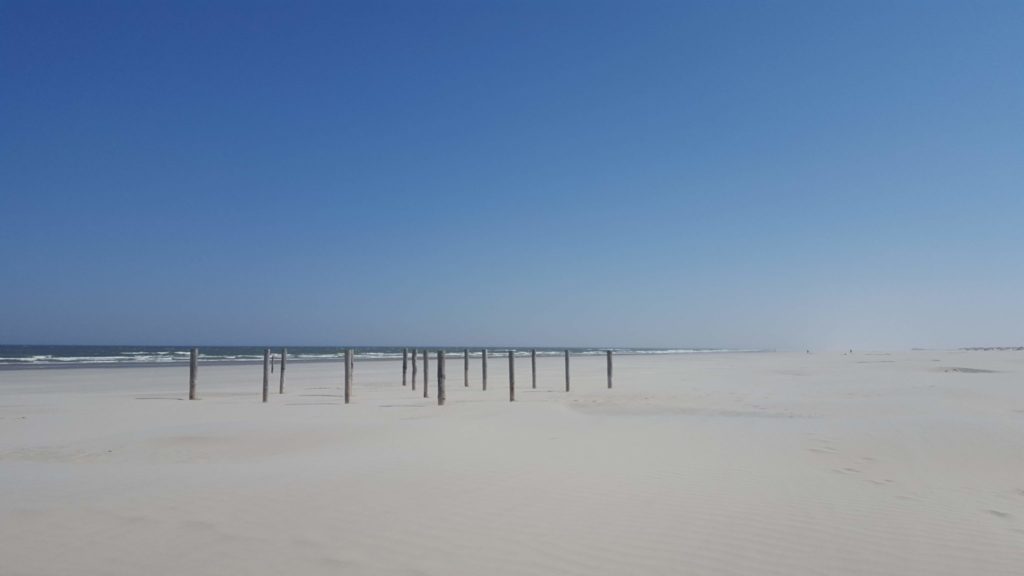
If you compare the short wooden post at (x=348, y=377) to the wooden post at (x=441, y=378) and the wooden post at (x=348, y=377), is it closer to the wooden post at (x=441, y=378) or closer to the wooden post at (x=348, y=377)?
the wooden post at (x=348, y=377)

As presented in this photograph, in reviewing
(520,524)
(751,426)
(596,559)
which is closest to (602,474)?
(520,524)

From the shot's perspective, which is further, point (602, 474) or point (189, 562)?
point (602, 474)

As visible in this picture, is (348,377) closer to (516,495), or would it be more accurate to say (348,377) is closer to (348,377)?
(348,377)

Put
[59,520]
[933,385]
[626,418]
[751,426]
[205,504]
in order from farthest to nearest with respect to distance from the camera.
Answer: [933,385], [626,418], [751,426], [205,504], [59,520]

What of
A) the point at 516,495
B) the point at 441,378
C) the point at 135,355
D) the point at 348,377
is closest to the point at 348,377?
the point at 348,377

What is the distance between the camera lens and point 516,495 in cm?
725

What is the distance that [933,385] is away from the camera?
25.9m

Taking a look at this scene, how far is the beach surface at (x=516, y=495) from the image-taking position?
5.36m

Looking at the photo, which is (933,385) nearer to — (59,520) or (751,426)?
(751,426)

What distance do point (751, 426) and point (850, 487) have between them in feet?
17.6

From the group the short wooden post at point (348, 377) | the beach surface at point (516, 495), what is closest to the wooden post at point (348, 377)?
the short wooden post at point (348, 377)

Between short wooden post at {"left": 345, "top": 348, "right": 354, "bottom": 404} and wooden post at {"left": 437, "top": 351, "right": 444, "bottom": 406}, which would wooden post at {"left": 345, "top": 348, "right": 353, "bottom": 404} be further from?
wooden post at {"left": 437, "top": 351, "right": 444, "bottom": 406}

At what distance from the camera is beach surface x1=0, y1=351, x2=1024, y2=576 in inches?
211

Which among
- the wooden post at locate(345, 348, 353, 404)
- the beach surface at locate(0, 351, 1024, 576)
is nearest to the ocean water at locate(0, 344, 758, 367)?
the wooden post at locate(345, 348, 353, 404)
